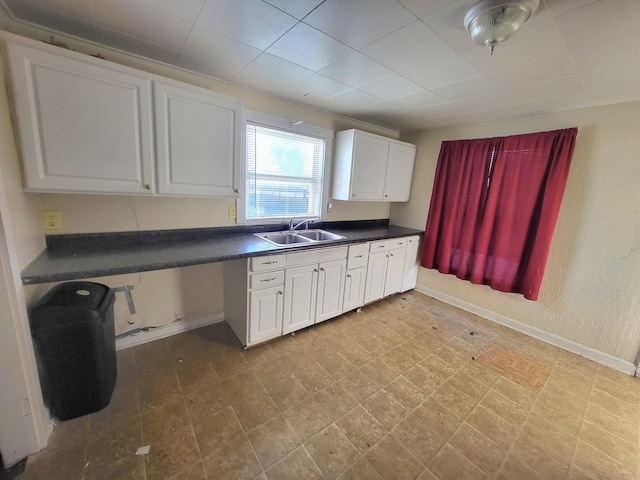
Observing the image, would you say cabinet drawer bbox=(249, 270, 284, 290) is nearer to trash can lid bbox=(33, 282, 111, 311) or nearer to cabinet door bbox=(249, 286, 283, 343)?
cabinet door bbox=(249, 286, 283, 343)

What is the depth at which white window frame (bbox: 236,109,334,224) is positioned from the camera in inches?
93.6

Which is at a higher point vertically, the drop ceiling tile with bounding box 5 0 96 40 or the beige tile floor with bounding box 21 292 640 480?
the drop ceiling tile with bounding box 5 0 96 40

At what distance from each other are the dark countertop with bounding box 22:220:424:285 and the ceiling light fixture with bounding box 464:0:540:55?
1713 mm

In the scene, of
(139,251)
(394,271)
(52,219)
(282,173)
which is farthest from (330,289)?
(52,219)

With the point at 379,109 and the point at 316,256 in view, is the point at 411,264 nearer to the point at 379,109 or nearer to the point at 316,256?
the point at 316,256

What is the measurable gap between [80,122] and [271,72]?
4.20 feet

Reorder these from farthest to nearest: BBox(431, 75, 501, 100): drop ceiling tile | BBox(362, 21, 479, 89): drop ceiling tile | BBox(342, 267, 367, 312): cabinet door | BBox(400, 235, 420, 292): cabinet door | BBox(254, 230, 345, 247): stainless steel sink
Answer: BBox(400, 235, 420, 292): cabinet door
BBox(342, 267, 367, 312): cabinet door
BBox(254, 230, 345, 247): stainless steel sink
BBox(431, 75, 501, 100): drop ceiling tile
BBox(362, 21, 479, 89): drop ceiling tile

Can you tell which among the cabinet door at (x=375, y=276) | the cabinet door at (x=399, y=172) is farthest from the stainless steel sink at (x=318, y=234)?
the cabinet door at (x=399, y=172)

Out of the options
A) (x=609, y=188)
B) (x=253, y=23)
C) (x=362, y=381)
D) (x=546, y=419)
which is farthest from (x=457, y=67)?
(x=546, y=419)

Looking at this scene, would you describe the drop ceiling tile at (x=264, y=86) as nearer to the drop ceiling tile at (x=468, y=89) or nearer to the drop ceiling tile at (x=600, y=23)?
the drop ceiling tile at (x=468, y=89)

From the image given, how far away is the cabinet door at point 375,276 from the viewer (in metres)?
2.94

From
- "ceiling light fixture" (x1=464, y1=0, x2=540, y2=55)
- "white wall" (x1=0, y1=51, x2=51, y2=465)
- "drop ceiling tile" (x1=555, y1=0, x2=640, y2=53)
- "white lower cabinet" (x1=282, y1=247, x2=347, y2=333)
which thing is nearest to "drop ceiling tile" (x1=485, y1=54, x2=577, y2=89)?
"drop ceiling tile" (x1=555, y1=0, x2=640, y2=53)

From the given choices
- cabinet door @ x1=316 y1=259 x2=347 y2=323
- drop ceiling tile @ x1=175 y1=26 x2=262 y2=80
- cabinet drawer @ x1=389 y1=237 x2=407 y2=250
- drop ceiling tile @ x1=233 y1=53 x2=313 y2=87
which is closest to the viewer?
drop ceiling tile @ x1=175 y1=26 x2=262 y2=80

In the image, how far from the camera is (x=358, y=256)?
275 cm
